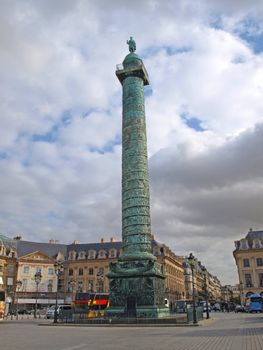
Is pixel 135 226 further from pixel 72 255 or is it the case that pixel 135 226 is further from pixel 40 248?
pixel 40 248

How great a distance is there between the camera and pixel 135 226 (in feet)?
79.9

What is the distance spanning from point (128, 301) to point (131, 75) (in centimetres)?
1662

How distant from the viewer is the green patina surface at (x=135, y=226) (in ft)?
73.4

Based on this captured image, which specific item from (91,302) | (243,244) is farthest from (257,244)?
(91,302)

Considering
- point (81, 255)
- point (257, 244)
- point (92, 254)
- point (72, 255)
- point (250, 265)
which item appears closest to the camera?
point (250, 265)

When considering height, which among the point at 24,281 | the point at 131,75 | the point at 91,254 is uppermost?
the point at 131,75

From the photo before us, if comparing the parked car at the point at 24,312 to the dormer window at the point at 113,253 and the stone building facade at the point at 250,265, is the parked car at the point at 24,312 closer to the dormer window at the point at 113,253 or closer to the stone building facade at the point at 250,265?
the dormer window at the point at 113,253

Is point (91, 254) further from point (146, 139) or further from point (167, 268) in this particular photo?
point (146, 139)

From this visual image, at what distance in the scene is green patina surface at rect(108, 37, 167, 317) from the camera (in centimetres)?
2236

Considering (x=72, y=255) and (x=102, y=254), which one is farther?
(x=72, y=255)

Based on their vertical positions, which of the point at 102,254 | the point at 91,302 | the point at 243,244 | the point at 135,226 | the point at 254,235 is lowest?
the point at 91,302

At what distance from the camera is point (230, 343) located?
9.80 m

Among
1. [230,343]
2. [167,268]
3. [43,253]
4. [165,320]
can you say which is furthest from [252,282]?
[230,343]

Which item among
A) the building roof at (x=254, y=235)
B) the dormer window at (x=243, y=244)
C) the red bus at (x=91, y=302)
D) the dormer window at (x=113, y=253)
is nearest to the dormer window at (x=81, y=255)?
the dormer window at (x=113, y=253)
